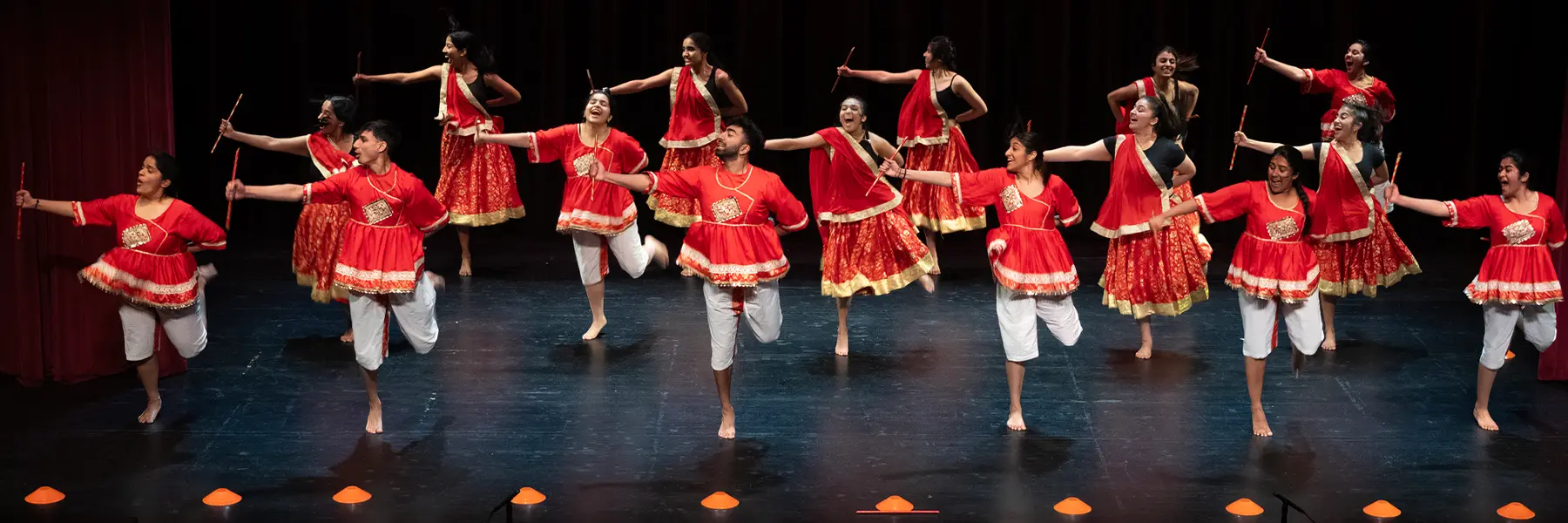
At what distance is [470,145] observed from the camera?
308 inches

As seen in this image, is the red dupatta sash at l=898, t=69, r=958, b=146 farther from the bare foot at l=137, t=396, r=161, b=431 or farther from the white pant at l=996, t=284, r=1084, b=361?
the bare foot at l=137, t=396, r=161, b=431

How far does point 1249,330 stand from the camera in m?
5.24

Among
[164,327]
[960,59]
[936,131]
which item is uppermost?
[960,59]

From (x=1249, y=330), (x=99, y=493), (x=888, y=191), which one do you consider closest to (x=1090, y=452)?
(x=1249, y=330)

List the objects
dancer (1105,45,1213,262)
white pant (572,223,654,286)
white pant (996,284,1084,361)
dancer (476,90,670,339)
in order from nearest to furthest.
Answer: white pant (996,284,1084,361) → dancer (476,90,670,339) → white pant (572,223,654,286) → dancer (1105,45,1213,262)

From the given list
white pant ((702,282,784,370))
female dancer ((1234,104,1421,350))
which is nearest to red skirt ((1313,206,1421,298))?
female dancer ((1234,104,1421,350))

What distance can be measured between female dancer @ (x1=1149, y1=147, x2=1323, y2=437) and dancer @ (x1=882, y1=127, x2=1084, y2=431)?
425 mm

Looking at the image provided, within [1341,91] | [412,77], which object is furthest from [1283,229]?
[412,77]

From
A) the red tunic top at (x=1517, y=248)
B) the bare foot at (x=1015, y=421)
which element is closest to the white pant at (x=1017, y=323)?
the bare foot at (x=1015, y=421)

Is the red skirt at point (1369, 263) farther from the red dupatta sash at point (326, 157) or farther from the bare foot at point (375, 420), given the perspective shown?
the red dupatta sash at point (326, 157)

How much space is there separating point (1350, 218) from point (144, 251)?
14.7 feet

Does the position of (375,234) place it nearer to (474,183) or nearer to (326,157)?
(326,157)

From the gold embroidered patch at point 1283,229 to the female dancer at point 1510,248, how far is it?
45cm

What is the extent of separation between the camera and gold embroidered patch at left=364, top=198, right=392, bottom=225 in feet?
16.8
